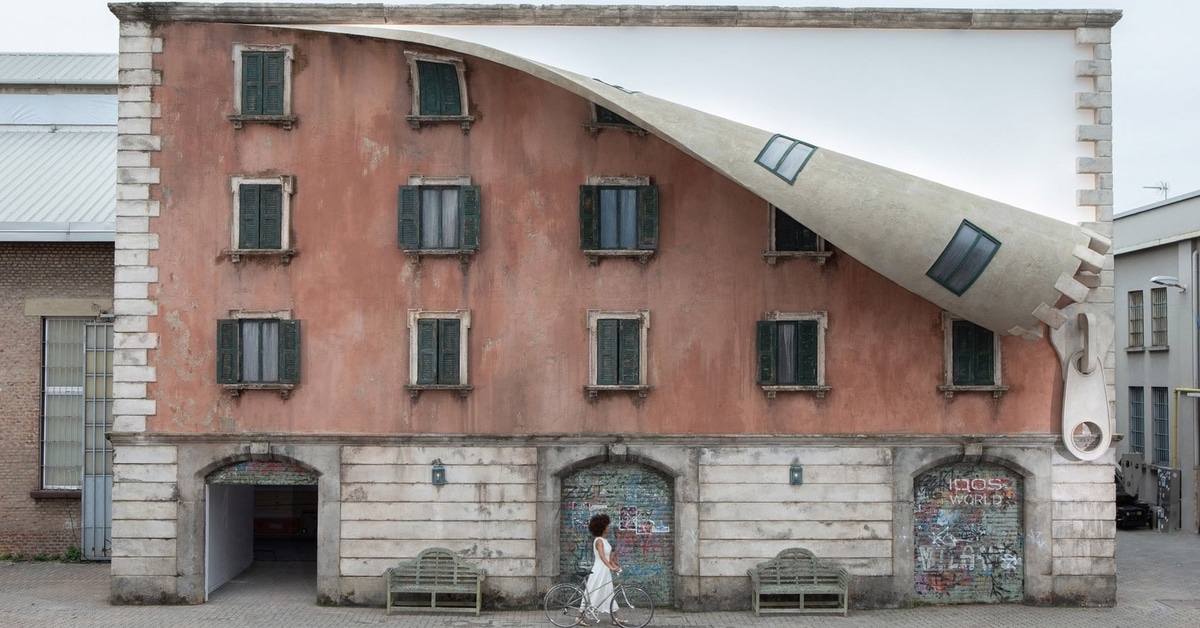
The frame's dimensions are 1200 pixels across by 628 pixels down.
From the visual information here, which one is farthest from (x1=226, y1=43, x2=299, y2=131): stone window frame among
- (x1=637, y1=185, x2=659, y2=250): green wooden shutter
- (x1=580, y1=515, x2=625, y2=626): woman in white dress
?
(x1=580, y1=515, x2=625, y2=626): woman in white dress

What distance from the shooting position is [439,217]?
73.7 ft

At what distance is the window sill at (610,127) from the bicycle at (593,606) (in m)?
8.56

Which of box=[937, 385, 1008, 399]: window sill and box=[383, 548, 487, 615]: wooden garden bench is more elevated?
box=[937, 385, 1008, 399]: window sill

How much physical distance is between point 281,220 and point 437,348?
391 cm

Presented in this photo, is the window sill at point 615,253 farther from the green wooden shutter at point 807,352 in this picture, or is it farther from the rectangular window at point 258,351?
the rectangular window at point 258,351

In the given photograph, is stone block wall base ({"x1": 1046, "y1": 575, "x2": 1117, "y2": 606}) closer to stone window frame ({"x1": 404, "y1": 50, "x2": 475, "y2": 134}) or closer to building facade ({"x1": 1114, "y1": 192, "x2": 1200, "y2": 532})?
building facade ({"x1": 1114, "y1": 192, "x2": 1200, "y2": 532})

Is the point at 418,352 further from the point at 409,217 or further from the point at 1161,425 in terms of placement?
the point at 1161,425

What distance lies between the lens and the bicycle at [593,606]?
20.6 m

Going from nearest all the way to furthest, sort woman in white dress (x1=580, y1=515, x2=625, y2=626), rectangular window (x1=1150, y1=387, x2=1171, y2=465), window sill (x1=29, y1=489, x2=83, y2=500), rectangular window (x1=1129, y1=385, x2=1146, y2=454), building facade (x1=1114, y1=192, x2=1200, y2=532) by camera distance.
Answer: woman in white dress (x1=580, y1=515, x2=625, y2=626), window sill (x1=29, y1=489, x2=83, y2=500), building facade (x1=1114, y1=192, x2=1200, y2=532), rectangular window (x1=1150, y1=387, x2=1171, y2=465), rectangular window (x1=1129, y1=385, x2=1146, y2=454)

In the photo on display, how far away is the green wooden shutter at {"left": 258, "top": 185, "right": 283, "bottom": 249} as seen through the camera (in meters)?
22.5

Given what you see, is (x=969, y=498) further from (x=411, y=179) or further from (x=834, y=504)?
(x=411, y=179)

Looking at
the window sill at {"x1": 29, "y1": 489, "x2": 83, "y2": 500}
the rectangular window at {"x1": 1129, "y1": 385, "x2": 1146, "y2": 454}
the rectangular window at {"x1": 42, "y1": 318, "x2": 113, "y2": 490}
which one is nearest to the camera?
the window sill at {"x1": 29, "y1": 489, "x2": 83, "y2": 500}

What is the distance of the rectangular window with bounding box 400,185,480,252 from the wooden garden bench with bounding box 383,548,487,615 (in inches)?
232

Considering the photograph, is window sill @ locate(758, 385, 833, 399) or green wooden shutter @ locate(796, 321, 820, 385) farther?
green wooden shutter @ locate(796, 321, 820, 385)
